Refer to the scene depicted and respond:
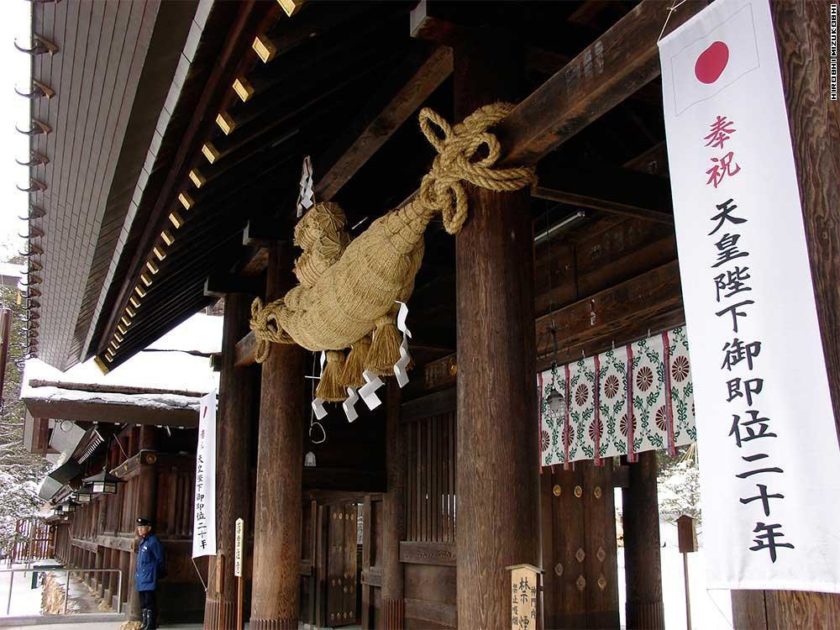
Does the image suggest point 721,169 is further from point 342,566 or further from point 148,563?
point 342,566

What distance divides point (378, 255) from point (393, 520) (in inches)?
197

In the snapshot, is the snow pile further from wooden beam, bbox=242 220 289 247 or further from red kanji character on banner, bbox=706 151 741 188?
red kanji character on banner, bbox=706 151 741 188

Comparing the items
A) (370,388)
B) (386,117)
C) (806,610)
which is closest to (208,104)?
(386,117)

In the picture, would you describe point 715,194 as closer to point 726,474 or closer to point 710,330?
point 710,330

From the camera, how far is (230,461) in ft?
28.6

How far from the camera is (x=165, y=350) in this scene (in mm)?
11648

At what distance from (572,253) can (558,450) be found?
5.83 ft

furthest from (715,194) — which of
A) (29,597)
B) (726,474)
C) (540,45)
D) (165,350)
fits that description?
(29,597)

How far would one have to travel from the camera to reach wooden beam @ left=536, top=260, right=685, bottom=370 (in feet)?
19.2

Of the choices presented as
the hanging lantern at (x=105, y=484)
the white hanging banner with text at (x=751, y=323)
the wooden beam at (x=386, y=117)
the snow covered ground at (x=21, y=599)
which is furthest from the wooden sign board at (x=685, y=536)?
the hanging lantern at (x=105, y=484)

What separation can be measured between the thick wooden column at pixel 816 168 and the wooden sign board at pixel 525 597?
4.32ft

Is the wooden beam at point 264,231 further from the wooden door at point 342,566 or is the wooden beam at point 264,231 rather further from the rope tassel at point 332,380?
the wooden door at point 342,566

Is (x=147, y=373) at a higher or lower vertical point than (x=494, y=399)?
higher

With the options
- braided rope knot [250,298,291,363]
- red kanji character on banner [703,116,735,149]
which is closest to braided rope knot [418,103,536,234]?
red kanji character on banner [703,116,735,149]
